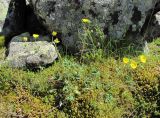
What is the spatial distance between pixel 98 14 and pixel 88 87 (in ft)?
5.31

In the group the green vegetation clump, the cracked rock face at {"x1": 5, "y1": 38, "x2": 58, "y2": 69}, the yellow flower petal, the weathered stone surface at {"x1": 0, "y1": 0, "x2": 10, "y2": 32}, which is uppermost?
the weathered stone surface at {"x1": 0, "y1": 0, "x2": 10, "y2": 32}

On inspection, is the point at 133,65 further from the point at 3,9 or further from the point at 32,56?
the point at 3,9

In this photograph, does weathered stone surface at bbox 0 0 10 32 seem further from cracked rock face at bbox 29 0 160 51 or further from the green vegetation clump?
the green vegetation clump

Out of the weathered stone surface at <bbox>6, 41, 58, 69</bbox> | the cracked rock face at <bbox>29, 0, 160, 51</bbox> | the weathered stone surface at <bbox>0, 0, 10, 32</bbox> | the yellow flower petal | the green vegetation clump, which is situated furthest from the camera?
the weathered stone surface at <bbox>0, 0, 10, 32</bbox>

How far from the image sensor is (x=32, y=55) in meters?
7.69

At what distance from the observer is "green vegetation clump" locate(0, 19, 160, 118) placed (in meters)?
6.98

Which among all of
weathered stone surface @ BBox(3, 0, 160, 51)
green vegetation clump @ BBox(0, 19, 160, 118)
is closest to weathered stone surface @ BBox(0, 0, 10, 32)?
weathered stone surface @ BBox(3, 0, 160, 51)

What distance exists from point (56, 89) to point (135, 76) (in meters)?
1.56

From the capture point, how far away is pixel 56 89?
23.8 feet

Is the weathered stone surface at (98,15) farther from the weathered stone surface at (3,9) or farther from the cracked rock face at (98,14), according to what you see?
the weathered stone surface at (3,9)

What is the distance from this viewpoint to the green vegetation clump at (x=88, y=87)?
22.9 ft

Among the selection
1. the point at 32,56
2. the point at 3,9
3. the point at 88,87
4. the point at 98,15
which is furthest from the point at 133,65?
the point at 3,9

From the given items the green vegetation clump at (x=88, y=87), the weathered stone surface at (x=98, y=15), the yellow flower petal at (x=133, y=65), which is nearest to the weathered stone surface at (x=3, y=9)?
the weathered stone surface at (x=98, y=15)

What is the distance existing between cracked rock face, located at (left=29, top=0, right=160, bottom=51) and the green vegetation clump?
39cm
